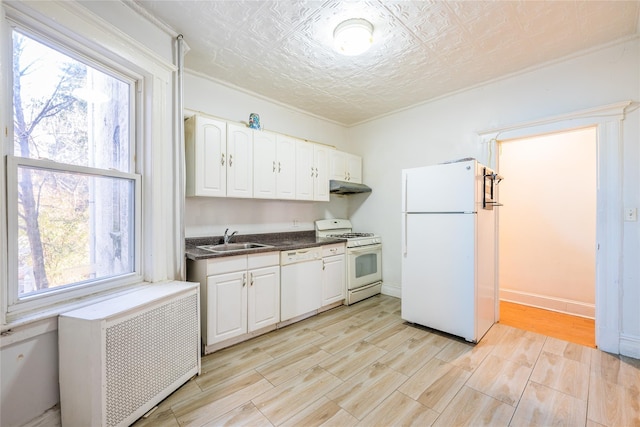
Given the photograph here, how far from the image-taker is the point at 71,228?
1.62 m

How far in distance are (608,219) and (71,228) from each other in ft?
13.3

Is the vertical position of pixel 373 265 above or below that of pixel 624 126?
below

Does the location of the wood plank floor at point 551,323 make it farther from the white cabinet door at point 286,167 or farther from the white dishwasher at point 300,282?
the white cabinet door at point 286,167

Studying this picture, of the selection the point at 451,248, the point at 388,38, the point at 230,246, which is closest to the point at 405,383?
the point at 451,248

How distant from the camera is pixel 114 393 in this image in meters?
1.40

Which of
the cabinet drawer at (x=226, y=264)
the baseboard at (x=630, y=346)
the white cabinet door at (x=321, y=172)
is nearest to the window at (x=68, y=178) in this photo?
the cabinet drawer at (x=226, y=264)

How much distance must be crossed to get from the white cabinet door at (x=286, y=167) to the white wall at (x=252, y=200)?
1.17 feet

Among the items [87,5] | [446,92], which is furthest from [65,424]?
[446,92]

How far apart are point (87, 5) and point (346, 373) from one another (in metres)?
2.96

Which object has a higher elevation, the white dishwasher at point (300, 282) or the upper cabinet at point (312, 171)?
the upper cabinet at point (312, 171)

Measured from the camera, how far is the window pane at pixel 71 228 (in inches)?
55.7

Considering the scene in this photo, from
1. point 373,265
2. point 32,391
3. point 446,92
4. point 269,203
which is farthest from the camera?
point 373,265

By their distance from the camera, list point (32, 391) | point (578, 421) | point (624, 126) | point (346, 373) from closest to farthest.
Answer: point (32, 391)
point (578, 421)
point (346, 373)
point (624, 126)

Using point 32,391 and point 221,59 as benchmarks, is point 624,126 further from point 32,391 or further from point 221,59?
point 32,391
